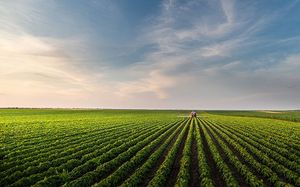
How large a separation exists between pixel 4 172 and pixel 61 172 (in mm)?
2874

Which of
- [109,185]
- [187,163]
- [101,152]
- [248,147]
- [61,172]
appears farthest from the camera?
[248,147]

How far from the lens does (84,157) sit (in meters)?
16.3

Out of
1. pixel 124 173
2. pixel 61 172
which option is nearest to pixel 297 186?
pixel 124 173

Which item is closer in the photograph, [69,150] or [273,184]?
[273,184]

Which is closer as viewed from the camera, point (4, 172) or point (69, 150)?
point (4, 172)

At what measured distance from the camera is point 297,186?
11938mm

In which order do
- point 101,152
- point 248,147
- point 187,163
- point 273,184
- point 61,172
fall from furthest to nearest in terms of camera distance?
point 248,147 < point 101,152 < point 187,163 < point 61,172 < point 273,184

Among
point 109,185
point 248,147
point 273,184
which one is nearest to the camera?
point 109,185

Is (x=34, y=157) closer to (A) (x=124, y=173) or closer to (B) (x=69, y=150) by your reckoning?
(B) (x=69, y=150)

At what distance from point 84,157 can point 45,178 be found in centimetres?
458

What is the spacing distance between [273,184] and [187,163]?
5042 mm

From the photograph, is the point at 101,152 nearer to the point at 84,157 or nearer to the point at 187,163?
the point at 84,157

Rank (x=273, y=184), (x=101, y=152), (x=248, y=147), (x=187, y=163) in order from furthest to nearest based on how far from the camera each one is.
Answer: (x=248, y=147) → (x=101, y=152) → (x=187, y=163) → (x=273, y=184)

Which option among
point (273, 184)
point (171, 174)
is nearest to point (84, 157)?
point (171, 174)
